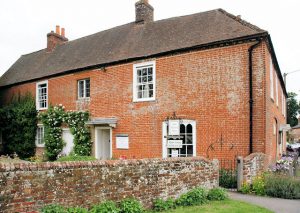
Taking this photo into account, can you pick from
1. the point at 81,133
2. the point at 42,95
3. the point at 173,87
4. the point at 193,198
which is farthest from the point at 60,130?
the point at 193,198


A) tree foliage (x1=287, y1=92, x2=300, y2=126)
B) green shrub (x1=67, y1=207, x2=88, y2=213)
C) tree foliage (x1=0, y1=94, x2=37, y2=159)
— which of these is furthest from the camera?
tree foliage (x1=287, y1=92, x2=300, y2=126)

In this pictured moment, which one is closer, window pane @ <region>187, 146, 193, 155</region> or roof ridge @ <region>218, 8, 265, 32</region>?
roof ridge @ <region>218, 8, 265, 32</region>

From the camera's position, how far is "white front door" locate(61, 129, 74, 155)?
20000mm

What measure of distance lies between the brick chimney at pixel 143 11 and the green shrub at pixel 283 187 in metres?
12.6

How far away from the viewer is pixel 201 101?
49.2ft

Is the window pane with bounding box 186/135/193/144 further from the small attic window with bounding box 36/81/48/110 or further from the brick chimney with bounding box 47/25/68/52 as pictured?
the brick chimney with bounding box 47/25/68/52

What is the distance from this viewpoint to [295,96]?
6719 cm

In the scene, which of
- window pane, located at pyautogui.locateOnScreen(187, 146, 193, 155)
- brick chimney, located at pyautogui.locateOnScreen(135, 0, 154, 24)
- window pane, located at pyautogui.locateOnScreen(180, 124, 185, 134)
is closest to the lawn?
window pane, located at pyautogui.locateOnScreen(187, 146, 193, 155)

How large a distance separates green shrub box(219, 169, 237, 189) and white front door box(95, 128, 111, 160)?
26.3ft

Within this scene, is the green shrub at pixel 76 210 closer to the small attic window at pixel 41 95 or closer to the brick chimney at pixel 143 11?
the brick chimney at pixel 143 11

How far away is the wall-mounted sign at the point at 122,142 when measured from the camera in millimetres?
17375

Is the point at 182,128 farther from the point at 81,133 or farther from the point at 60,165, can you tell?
the point at 60,165

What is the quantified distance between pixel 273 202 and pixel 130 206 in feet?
16.5

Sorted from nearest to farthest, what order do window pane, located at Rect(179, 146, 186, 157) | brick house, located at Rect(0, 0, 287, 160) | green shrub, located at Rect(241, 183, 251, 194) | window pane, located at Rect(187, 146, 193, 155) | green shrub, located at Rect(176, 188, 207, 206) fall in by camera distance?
1. green shrub, located at Rect(176, 188, 207, 206)
2. green shrub, located at Rect(241, 183, 251, 194)
3. brick house, located at Rect(0, 0, 287, 160)
4. window pane, located at Rect(187, 146, 193, 155)
5. window pane, located at Rect(179, 146, 186, 157)
